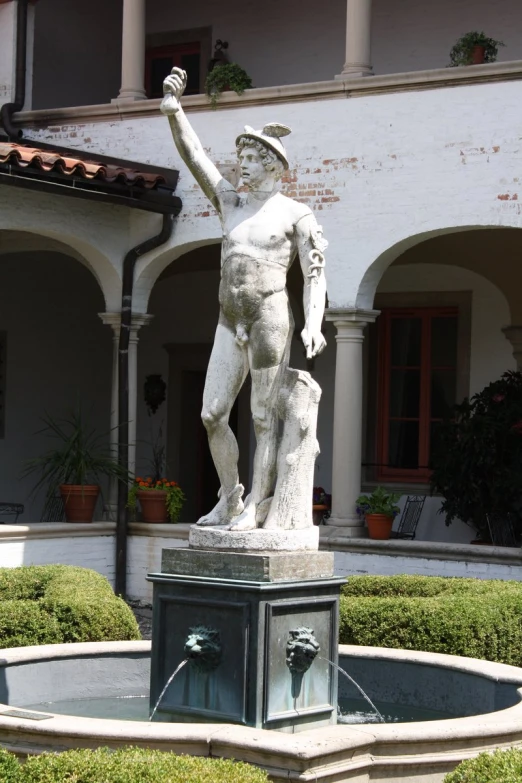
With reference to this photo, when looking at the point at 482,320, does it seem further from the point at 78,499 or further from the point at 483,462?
the point at 78,499

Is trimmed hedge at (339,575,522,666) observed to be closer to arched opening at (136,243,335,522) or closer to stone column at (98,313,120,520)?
stone column at (98,313,120,520)

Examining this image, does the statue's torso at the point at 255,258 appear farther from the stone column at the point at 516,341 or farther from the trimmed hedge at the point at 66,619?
the stone column at the point at 516,341

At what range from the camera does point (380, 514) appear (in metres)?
11.9

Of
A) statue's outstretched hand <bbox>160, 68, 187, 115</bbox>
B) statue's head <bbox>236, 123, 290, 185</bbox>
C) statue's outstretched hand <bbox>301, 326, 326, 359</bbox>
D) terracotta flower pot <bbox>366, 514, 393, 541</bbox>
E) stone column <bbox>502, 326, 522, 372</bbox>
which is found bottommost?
terracotta flower pot <bbox>366, 514, 393, 541</bbox>

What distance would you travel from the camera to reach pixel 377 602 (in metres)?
8.14

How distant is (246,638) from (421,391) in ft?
28.5

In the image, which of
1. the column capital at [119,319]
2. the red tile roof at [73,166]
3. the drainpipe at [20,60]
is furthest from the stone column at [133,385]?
the drainpipe at [20,60]

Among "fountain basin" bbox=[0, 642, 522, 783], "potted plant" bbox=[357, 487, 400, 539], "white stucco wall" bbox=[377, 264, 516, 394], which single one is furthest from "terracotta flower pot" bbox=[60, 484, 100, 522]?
"fountain basin" bbox=[0, 642, 522, 783]

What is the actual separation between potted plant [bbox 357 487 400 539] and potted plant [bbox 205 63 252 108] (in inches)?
144

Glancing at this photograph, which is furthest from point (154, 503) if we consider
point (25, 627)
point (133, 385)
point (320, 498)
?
point (25, 627)

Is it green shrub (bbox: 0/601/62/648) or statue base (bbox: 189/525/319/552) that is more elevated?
statue base (bbox: 189/525/319/552)

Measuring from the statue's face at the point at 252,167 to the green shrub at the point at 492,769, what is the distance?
2.81m

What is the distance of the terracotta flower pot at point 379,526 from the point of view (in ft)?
38.9

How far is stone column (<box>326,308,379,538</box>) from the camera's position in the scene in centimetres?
1205
